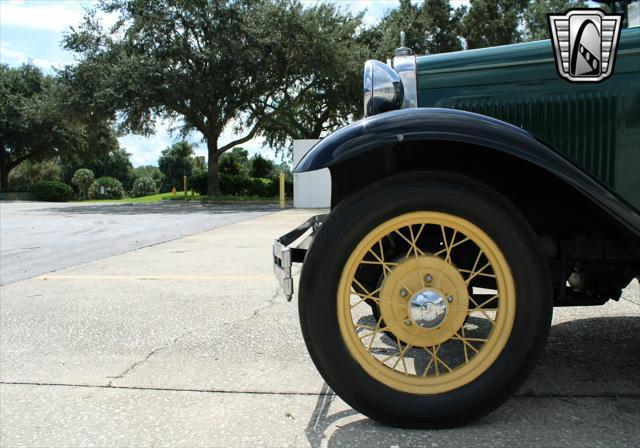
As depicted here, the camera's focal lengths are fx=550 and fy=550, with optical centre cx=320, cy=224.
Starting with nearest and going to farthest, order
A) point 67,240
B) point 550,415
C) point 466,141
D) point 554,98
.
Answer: point 466,141, point 550,415, point 554,98, point 67,240

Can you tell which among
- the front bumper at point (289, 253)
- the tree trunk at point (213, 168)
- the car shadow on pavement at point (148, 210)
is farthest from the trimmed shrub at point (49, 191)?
the front bumper at point (289, 253)

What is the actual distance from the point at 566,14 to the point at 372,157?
38.5 inches

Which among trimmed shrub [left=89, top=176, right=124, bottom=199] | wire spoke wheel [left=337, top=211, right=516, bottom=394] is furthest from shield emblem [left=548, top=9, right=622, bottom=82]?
trimmed shrub [left=89, top=176, right=124, bottom=199]

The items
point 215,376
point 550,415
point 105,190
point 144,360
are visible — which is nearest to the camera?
point 550,415

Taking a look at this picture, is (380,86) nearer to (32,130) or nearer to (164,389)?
(164,389)

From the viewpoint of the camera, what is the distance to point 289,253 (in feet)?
7.47

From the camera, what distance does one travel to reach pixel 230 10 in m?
23.8

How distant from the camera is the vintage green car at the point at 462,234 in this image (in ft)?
6.57

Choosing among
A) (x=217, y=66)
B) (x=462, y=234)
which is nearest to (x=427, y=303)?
(x=462, y=234)

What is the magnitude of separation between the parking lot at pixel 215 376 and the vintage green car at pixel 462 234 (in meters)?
0.24

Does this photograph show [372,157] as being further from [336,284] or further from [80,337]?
[80,337]

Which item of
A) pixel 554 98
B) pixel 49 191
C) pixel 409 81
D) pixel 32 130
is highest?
pixel 32 130

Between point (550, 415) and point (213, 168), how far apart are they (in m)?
25.5

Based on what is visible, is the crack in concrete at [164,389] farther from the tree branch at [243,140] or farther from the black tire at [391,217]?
the tree branch at [243,140]
